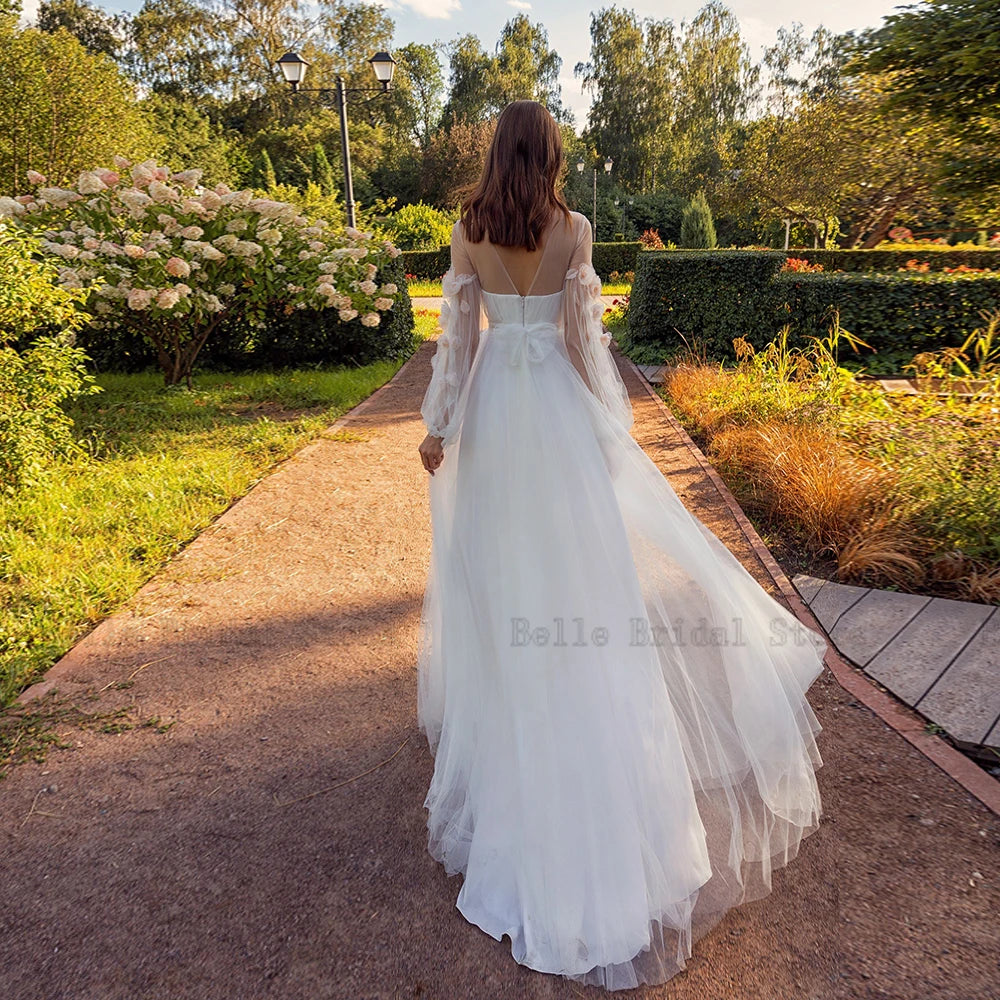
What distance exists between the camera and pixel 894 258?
59.1 ft

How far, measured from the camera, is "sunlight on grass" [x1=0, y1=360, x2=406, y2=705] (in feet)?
12.4

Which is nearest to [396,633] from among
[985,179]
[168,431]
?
[168,431]

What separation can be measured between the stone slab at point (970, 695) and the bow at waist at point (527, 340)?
2079 millimetres

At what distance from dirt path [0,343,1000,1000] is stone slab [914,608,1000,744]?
0.74 feet

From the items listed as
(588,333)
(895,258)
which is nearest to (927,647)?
(588,333)

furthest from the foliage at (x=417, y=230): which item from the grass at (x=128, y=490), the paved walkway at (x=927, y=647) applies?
the paved walkway at (x=927, y=647)

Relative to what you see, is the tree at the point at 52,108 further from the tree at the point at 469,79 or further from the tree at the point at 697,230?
the tree at the point at 469,79

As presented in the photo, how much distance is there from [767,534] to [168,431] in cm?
555

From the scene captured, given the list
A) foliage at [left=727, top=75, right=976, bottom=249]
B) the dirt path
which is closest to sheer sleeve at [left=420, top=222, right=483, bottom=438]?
the dirt path

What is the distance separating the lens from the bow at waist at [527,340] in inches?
90.0

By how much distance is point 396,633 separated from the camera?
3645mm

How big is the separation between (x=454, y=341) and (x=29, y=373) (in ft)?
13.0

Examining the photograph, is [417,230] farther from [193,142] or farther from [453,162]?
[193,142]

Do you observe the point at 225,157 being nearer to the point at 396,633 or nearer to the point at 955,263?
the point at 955,263
